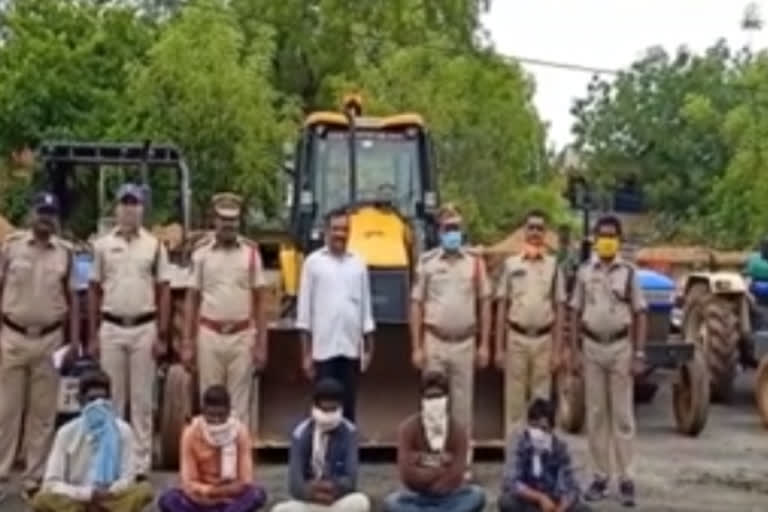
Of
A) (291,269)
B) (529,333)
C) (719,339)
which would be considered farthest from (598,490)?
(719,339)

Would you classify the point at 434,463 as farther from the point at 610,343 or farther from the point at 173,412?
the point at 173,412

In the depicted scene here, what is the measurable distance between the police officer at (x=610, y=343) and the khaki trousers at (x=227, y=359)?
2093 millimetres

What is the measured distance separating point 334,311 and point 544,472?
2.30 meters

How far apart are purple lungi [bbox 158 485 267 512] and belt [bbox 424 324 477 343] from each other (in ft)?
9.27

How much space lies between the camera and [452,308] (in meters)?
12.8

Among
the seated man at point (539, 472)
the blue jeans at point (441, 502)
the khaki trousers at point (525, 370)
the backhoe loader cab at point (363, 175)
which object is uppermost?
the backhoe loader cab at point (363, 175)

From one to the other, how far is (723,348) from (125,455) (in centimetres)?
923

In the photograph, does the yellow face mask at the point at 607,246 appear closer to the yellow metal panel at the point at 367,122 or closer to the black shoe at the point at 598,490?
the black shoe at the point at 598,490

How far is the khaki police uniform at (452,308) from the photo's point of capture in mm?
12766

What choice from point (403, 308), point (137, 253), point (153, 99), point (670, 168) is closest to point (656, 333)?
point (403, 308)

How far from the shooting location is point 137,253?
12125mm

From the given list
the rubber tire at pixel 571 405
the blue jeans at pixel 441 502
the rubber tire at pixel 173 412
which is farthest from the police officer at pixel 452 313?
the blue jeans at pixel 441 502

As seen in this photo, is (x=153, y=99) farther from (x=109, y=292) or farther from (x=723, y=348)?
(x=109, y=292)

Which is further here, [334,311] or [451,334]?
[451,334]
